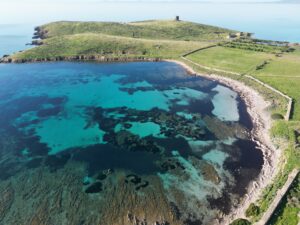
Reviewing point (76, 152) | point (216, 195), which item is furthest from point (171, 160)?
point (76, 152)

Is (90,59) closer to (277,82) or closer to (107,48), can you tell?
(107,48)

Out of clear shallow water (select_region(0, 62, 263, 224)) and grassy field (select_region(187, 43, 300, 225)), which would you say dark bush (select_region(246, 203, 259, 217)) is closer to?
grassy field (select_region(187, 43, 300, 225))

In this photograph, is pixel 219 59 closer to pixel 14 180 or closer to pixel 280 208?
pixel 280 208

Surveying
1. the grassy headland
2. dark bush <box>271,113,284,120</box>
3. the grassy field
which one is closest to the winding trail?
the grassy field

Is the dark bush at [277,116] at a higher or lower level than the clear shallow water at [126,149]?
higher

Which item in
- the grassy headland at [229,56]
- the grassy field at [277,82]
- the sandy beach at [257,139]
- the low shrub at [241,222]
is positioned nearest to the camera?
the low shrub at [241,222]

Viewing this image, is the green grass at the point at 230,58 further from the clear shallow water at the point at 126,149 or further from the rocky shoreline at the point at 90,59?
the rocky shoreline at the point at 90,59

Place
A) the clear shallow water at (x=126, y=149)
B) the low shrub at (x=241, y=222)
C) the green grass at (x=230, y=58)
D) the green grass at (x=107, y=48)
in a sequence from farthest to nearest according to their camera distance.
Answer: the green grass at (x=107, y=48) → the green grass at (x=230, y=58) → the clear shallow water at (x=126, y=149) → the low shrub at (x=241, y=222)

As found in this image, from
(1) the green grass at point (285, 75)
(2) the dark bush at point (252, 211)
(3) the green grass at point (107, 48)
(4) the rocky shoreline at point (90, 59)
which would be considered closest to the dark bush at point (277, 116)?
(1) the green grass at point (285, 75)
